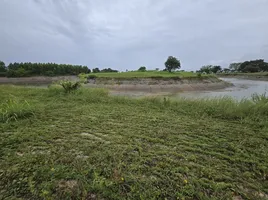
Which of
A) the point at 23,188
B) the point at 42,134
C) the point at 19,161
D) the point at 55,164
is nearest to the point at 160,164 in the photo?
the point at 55,164

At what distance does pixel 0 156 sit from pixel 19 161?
363 millimetres

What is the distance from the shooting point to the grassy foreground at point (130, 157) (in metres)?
1.38

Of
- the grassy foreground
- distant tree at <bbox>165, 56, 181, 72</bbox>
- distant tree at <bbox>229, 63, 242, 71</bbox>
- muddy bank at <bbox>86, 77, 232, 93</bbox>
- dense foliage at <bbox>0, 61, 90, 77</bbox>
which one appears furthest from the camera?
distant tree at <bbox>229, 63, 242, 71</bbox>

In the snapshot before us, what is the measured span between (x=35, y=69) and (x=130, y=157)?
3591 cm

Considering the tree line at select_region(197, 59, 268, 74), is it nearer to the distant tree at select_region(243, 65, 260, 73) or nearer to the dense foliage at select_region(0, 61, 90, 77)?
the distant tree at select_region(243, 65, 260, 73)

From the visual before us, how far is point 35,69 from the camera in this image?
1211 inches

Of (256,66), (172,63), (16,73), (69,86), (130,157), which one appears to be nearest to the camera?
(130,157)

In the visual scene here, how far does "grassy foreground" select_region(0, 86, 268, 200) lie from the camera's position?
1375 millimetres

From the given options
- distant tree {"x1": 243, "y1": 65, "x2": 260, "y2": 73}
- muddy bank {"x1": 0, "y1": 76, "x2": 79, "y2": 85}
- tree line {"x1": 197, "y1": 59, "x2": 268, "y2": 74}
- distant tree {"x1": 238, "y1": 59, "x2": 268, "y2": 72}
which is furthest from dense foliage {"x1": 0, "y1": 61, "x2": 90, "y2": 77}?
distant tree {"x1": 238, "y1": 59, "x2": 268, "y2": 72}

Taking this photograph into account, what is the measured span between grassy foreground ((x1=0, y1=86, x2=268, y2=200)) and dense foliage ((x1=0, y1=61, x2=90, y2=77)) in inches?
1237

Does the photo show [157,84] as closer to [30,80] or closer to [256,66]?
[30,80]

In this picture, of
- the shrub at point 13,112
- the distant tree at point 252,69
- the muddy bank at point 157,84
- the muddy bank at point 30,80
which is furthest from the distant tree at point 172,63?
the distant tree at point 252,69

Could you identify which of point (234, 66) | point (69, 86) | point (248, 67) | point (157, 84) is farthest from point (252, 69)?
point (69, 86)

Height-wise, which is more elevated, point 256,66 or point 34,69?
point 256,66
